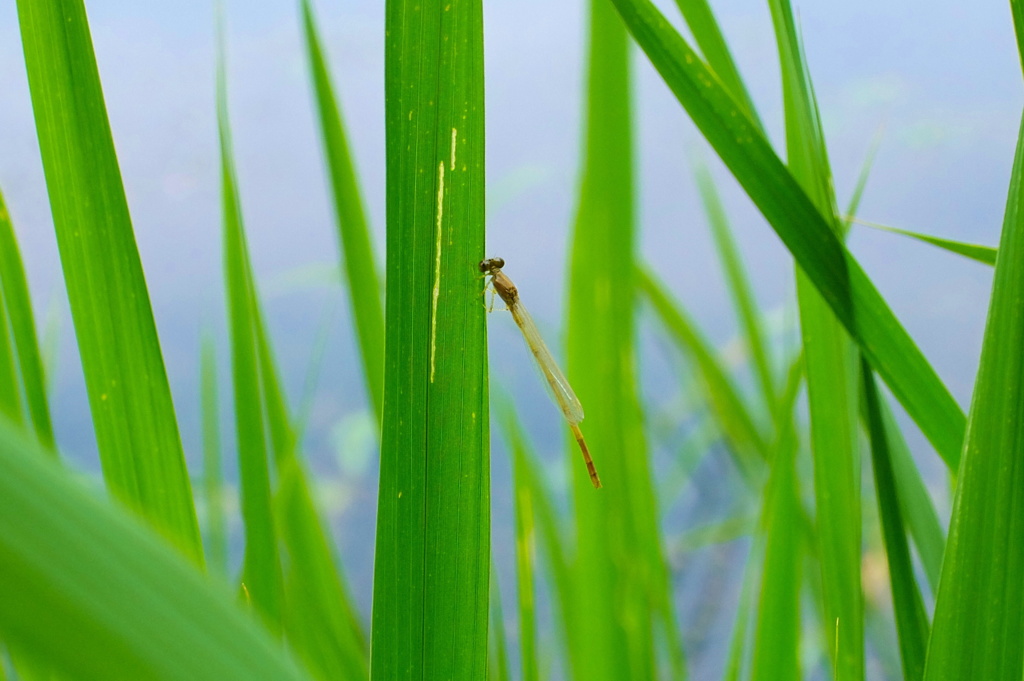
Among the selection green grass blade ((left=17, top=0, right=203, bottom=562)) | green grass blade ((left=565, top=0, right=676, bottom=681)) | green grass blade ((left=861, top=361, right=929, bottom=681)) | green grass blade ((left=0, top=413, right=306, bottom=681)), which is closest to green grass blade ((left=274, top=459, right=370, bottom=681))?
green grass blade ((left=565, top=0, right=676, bottom=681))

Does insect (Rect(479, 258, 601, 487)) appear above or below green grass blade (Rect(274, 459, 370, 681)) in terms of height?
above

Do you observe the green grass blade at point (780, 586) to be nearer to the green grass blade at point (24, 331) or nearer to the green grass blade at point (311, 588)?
the green grass blade at point (311, 588)

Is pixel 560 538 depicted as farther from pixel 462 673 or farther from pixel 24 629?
pixel 24 629

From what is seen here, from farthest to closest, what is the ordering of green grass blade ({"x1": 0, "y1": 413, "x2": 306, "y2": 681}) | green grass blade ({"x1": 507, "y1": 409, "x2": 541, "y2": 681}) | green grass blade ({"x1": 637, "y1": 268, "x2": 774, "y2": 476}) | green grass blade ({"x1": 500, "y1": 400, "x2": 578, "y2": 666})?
green grass blade ({"x1": 637, "y1": 268, "x2": 774, "y2": 476}) < green grass blade ({"x1": 500, "y1": 400, "x2": 578, "y2": 666}) < green grass blade ({"x1": 507, "y1": 409, "x2": 541, "y2": 681}) < green grass blade ({"x1": 0, "y1": 413, "x2": 306, "y2": 681})

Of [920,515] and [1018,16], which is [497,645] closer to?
[920,515]

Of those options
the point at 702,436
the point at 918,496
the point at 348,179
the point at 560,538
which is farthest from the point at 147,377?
the point at 702,436

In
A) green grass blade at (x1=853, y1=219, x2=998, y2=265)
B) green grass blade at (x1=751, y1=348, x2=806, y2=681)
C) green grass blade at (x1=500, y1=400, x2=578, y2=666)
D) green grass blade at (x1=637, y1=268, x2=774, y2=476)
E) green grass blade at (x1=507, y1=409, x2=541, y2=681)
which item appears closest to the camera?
green grass blade at (x1=853, y1=219, x2=998, y2=265)

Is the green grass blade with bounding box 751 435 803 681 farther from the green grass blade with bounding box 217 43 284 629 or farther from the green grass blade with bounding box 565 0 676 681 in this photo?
the green grass blade with bounding box 217 43 284 629
